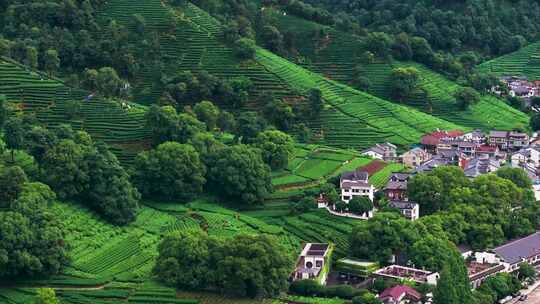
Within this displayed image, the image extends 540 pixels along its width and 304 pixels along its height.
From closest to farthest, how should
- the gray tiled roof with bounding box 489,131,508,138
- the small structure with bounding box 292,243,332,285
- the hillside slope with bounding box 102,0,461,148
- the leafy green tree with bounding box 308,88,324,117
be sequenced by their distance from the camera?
the small structure with bounding box 292,243,332,285 → the hillside slope with bounding box 102,0,461,148 → the leafy green tree with bounding box 308,88,324,117 → the gray tiled roof with bounding box 489,131,508,138

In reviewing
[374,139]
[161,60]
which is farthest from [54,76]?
[374,139]

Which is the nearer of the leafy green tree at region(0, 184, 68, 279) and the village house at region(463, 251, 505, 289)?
the leafy green tree at region(0, 184, 68, 279)

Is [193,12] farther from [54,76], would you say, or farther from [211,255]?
[211,255]

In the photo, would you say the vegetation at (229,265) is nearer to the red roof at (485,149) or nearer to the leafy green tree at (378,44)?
the red roof at (485,149)

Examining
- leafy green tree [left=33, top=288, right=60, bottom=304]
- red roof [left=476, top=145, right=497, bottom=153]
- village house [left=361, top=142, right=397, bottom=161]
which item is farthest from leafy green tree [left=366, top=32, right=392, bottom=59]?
leafy green tree [left=33, top=288, right=60, bottom=304]

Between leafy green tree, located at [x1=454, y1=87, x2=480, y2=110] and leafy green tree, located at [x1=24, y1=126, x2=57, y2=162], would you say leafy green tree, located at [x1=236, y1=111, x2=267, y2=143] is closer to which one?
leafy green tree, located at [x1=24, y1=126, x2=57, y2=162]
